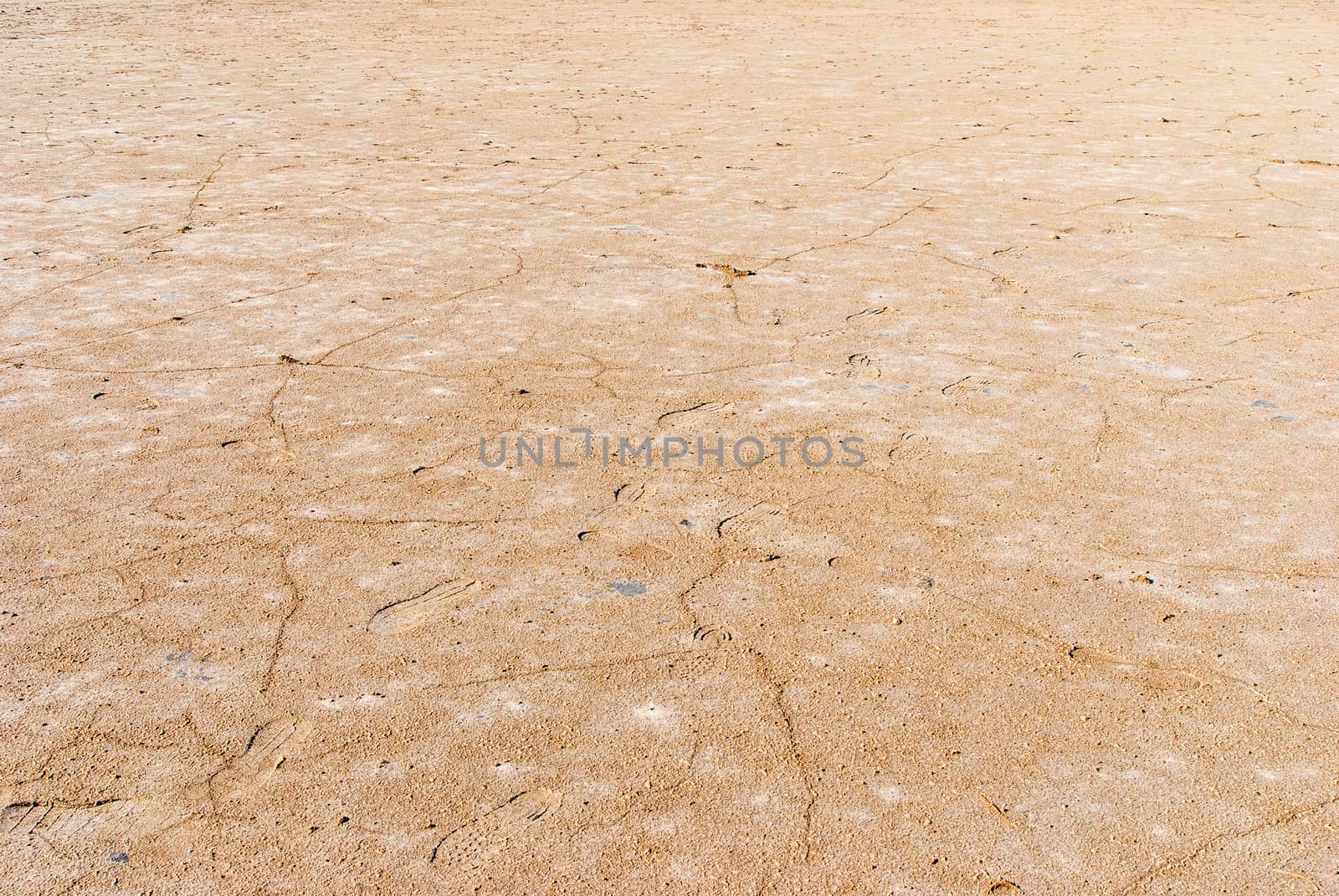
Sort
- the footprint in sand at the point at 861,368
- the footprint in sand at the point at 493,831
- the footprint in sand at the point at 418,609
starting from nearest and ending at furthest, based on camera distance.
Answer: the footprint in sand at the point at 493,831, the footprint in sand at the point at 418,609, the footprint in sand at the point at 861,368

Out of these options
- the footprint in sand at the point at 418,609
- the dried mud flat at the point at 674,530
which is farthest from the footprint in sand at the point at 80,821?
the footprint in sand at the point at 418,609

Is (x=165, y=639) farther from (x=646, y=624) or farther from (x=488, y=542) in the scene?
(x=646, y=624)

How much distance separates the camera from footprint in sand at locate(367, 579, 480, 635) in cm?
221

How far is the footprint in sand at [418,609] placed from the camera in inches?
86.9

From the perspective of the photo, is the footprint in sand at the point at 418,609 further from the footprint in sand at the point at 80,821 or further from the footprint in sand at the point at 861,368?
the footprint in sand at the point at 861,368

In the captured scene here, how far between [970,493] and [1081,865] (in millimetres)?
1100

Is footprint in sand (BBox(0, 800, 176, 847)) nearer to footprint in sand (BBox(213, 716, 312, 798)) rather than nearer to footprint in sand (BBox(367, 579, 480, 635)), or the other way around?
footprint in sand (BBox(213, 716, 312, 798))

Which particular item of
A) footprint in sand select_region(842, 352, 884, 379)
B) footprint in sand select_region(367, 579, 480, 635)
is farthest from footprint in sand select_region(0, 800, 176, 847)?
footprint in sand select_region(842, 352, 884, 379)

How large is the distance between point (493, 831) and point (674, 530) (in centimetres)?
91

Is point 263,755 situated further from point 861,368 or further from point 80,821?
point 861,368

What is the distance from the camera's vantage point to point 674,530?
2.53m

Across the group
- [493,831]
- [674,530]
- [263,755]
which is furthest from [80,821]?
[674,530]

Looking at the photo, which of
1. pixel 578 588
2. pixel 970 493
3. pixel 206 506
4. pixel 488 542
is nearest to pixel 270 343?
pixel 206 506

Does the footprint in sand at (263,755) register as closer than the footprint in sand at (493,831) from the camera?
No
